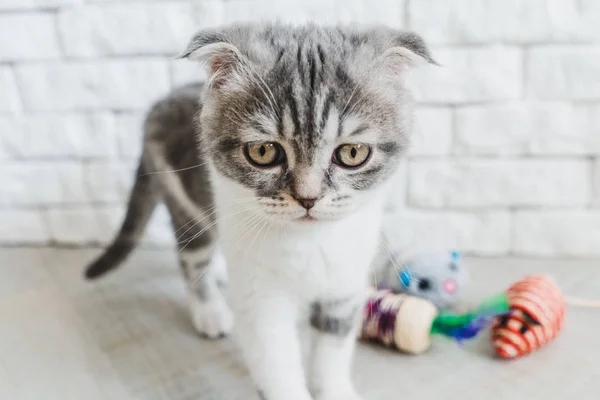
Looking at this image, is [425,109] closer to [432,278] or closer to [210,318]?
[432,278]

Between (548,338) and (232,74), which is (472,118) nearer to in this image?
(548,338)

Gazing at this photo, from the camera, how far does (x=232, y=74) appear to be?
693mm

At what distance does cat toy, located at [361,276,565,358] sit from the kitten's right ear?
1.60ft

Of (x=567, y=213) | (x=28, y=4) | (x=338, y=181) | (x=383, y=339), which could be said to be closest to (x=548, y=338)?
(x=383, y=339)

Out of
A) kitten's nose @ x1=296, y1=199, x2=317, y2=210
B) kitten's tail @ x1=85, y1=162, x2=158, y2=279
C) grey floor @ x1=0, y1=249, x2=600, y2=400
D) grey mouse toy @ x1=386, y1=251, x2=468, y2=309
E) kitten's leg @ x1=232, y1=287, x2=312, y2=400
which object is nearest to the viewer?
kitten's nose @ x1=296, y1=199, x2=317, y2=210

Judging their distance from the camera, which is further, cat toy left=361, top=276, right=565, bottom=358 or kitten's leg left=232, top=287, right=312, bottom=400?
cat toy left=361, top=276, right=565, bottom=358

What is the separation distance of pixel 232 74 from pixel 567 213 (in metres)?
0.88

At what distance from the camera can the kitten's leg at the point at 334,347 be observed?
0.82 meters

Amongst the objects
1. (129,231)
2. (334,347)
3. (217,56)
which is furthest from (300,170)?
(129,231)

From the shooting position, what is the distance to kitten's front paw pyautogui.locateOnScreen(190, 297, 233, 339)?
Answer: 102cm

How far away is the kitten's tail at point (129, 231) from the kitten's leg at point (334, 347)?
0.46 m

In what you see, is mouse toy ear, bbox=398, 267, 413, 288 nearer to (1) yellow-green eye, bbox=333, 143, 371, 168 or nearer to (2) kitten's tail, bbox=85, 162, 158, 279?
(1) yellow-green eye, bbox=333, 143, 371, 168

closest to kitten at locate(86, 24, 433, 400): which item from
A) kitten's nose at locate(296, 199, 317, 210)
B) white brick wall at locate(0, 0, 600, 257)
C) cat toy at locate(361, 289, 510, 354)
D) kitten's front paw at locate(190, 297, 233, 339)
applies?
kitten's nose at locate(296, 199, 317, 210)

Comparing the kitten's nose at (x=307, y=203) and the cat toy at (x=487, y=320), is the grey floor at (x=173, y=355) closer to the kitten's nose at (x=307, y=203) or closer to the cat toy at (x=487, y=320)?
the cat toy at (x=487, y=320)
